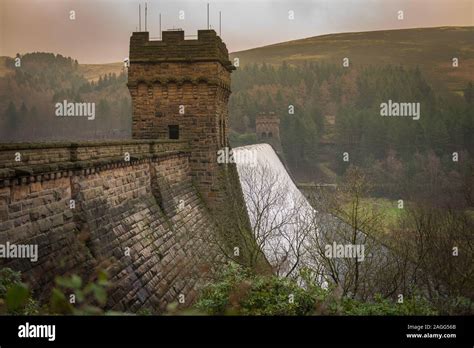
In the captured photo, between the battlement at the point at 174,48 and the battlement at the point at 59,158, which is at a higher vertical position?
the battlement at the point at 174,48

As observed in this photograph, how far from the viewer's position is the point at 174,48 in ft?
63.8

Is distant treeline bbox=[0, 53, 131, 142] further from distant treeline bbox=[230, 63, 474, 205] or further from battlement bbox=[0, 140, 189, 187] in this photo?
distant treeline bbox=[230, 63, 474, 205]

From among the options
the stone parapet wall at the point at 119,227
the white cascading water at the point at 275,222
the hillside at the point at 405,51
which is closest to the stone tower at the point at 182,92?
the stone parapet wall at the point at 119,227

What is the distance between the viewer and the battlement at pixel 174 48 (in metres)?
19.3

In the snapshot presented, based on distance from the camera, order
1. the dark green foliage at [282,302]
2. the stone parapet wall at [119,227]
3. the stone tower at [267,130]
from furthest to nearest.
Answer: the stone tower at [267,130]
the dark green foliage at [282,302]
the stone parapet wall at [119,227]

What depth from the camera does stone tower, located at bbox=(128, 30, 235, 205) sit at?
1942 cm

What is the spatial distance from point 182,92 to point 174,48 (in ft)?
6.34

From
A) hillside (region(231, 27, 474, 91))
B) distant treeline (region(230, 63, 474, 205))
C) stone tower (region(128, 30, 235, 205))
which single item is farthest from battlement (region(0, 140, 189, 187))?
hillside (region(231, 27, 474, 91))

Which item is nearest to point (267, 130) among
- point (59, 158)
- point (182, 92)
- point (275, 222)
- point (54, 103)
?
point (54, 103)

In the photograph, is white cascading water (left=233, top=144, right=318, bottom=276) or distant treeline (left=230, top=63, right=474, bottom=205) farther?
distant treeline (left=230, top=63, right=474, bottom=205)

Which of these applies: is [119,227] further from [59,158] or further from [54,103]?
[54,103]

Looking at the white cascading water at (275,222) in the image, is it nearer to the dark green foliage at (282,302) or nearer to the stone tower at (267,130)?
the dark green foliage at (282,302)

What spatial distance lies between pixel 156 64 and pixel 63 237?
12456mm
